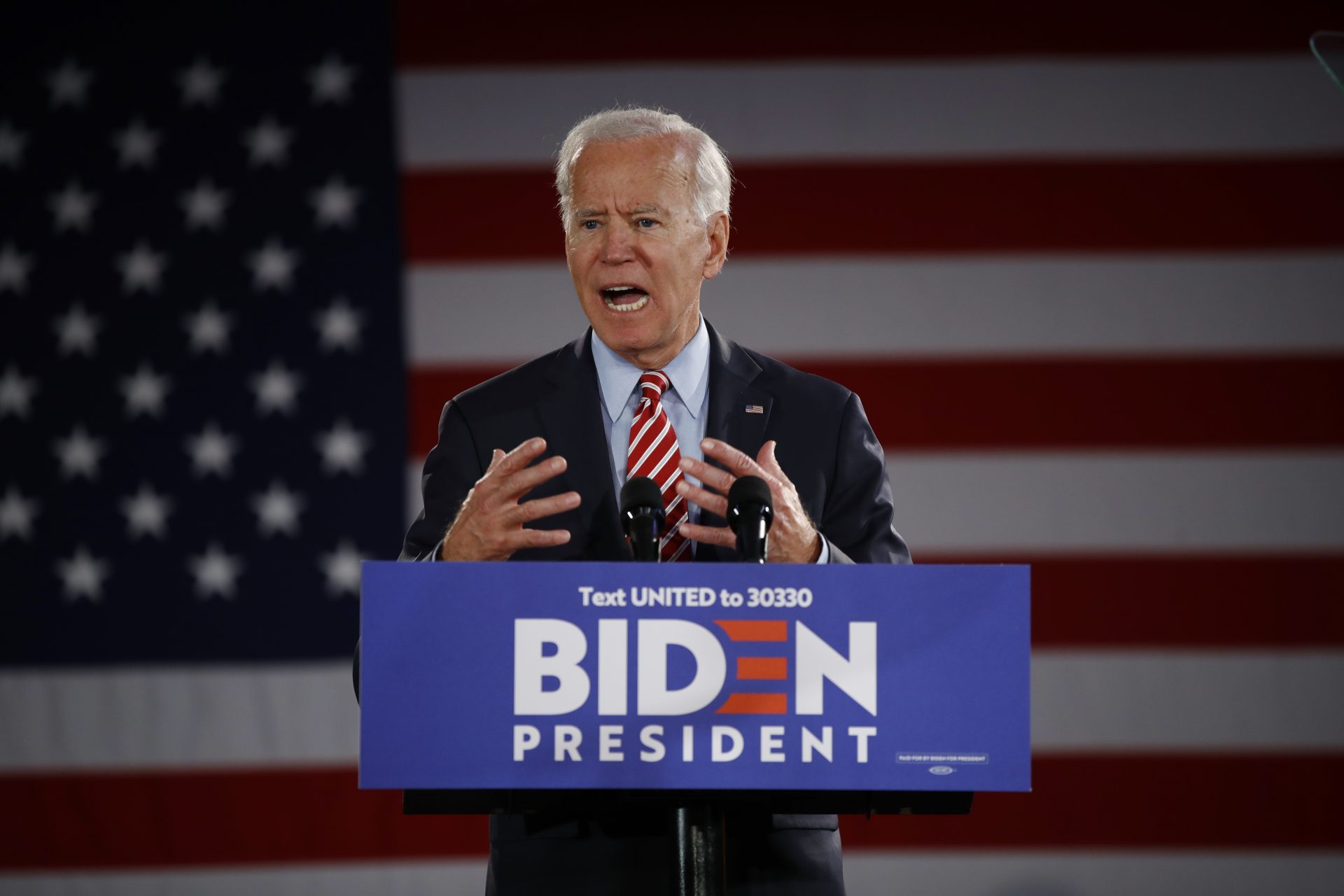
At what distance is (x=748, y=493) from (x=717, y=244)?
619 millimetres

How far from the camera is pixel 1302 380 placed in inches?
121

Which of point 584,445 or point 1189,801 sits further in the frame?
point 1189,801

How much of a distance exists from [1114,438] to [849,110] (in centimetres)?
107

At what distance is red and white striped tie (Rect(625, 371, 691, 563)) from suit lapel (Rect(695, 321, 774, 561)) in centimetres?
3

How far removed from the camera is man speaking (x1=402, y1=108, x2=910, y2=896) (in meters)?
1.28

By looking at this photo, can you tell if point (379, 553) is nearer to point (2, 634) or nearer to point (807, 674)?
point (2, 634)

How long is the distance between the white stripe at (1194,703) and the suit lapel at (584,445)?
1.94 meters

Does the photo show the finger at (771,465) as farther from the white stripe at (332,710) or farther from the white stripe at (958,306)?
the white stripe at (332,710)

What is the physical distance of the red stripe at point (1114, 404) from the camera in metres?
3.05

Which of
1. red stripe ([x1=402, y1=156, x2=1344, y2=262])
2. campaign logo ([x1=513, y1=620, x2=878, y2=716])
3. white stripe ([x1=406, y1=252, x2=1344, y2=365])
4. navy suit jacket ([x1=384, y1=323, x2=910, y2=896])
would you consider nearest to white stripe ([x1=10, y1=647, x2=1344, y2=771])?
white stripe ([x1=406, y1=252, x2=1344, y2=365])

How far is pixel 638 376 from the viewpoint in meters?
1.47

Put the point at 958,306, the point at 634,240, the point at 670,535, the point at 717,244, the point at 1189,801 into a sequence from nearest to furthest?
the point at 670,535, the point at 634,240, the point at 717,244, the point at 1189,801, the point at 958,306

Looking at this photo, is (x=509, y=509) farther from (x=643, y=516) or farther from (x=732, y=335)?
(x=732, y=335)

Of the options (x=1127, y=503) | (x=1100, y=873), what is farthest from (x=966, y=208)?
(x=1100, y=873)
